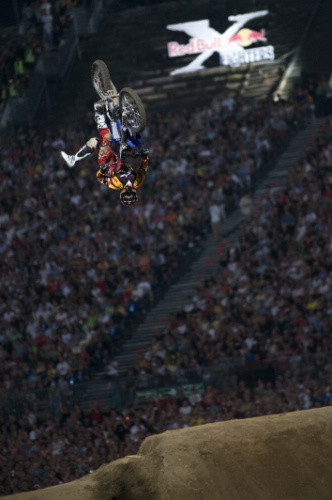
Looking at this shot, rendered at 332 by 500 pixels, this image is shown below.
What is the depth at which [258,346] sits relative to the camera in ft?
99.6

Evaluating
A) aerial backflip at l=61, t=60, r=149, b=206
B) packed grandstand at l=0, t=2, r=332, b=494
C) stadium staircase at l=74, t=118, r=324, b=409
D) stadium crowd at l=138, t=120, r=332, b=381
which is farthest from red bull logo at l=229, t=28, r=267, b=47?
aerial backflip at l=61, t=60, r=149, b=206

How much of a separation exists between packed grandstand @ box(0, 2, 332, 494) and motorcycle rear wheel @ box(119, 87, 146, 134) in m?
14.7

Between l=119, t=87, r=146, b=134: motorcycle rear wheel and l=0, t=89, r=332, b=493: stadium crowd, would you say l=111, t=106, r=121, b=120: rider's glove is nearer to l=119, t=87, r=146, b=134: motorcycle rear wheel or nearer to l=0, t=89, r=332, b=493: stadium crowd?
l=119, t=87, r=146, b=134: motorcycle rear wheel

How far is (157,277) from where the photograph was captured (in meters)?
34.9

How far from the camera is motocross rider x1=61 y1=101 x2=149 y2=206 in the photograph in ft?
49.9

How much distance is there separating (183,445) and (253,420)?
102 centimetres

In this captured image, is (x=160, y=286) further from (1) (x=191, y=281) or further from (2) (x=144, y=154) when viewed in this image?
(2) (x=144, y=154)

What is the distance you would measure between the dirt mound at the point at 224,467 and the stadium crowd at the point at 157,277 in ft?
47.4

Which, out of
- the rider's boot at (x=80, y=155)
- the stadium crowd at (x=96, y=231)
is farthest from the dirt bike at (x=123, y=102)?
the stadium crowd at (x=96, y=231)

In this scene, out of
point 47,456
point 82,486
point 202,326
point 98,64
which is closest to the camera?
point 82,486

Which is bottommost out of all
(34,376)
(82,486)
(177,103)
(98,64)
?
(34,376)

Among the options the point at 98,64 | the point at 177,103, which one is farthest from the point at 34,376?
the point at 98,64

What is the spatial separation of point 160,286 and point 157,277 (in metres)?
0.30

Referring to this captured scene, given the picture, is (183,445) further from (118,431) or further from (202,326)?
(202,326)
